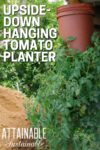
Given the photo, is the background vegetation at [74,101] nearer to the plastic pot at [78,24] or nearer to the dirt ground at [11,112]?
the plastic pot at [78,24]

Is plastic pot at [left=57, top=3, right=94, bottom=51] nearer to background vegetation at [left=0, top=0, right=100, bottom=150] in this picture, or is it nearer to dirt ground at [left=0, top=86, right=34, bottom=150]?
background vegetation at [left=0, top=0, right=100, bottom=150]

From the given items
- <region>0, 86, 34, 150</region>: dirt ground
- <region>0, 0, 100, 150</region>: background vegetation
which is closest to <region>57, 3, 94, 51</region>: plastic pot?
<region>0, 0, 100, 150</region>: background vegetation

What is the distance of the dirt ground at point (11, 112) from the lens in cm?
535

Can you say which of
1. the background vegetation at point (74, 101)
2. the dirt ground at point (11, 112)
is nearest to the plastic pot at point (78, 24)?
the background vegetation at point (74, 101)

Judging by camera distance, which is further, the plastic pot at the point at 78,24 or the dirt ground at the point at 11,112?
the dirt ground at the point at 11,112

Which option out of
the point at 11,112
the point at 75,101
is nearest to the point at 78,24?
the point at 75,101

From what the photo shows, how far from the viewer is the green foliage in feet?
13.9

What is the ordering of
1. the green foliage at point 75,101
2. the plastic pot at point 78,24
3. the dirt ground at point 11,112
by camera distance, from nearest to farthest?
the green foliage at point 75,101
the plastic pot at point 78,24
the dirt ground at point 11,112

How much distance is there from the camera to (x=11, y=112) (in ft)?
18.4

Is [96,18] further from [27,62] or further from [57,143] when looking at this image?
[27,62]

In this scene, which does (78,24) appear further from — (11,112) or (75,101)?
(11,112)

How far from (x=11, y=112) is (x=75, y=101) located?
1516 millimetres

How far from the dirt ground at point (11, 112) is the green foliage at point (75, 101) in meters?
0.97

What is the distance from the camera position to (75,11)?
4.43 m
